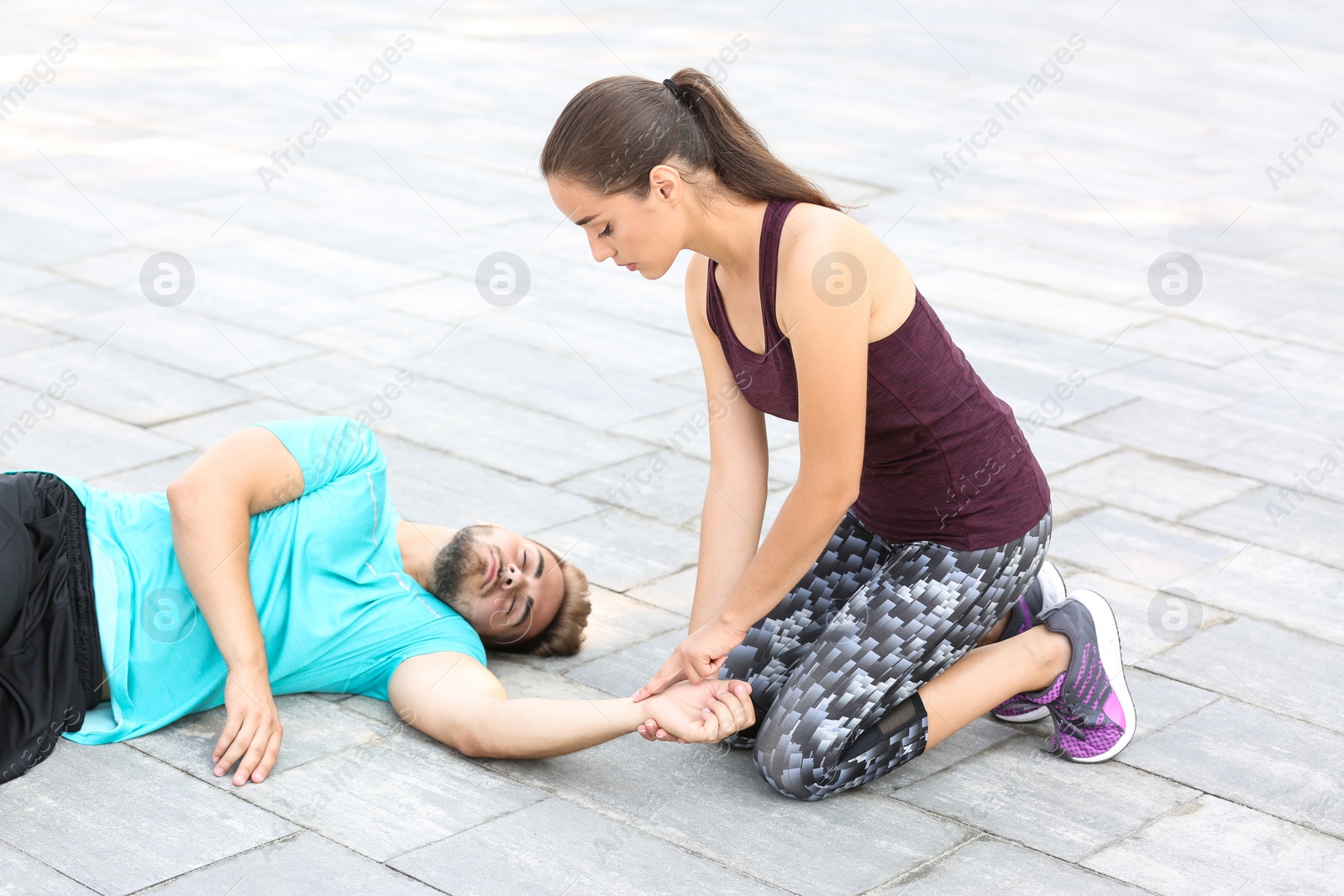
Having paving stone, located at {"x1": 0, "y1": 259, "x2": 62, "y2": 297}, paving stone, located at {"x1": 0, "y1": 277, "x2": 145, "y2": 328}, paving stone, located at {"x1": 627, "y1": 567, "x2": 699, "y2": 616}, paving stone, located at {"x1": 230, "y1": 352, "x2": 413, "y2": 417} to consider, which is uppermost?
paving stone, located at {"x1": 0, "y1": 259, "x2": 62, "y2": 297}

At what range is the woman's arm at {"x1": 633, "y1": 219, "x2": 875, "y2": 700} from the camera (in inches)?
94.8

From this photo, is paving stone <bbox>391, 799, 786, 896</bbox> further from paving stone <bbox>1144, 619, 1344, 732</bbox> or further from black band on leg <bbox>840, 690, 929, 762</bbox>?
paving stone <bbox>1144, 619, 1344, 732</bbox>

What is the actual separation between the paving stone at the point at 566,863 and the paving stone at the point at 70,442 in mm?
1962

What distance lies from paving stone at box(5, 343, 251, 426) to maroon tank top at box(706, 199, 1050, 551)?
7.47 ft

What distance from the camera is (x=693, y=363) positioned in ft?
16.5

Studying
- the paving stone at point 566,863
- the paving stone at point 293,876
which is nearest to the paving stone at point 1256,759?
the paving stone at point 566,863

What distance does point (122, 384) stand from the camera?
4.62 metres

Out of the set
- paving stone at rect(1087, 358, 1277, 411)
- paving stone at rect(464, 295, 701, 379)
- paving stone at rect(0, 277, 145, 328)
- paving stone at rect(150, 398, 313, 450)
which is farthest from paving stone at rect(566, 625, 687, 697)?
paving stone at rect(0, 277, 145, 328)

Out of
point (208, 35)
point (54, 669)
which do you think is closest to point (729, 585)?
point (54, 669)

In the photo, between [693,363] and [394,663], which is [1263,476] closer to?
[693,363]

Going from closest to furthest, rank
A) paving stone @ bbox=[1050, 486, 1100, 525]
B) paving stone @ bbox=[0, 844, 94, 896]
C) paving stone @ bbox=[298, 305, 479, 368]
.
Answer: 1. paving stone @ bbox=[0, 844, 94, 896]
2. paving stone @ bbox=[1050, 486, 1100, 525]
3. paving stone @ bbox=[298, 305, 479, 368]

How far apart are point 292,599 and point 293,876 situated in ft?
2.26

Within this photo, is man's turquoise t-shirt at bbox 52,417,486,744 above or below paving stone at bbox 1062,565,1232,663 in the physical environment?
above

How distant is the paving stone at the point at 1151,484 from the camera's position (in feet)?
13.3
